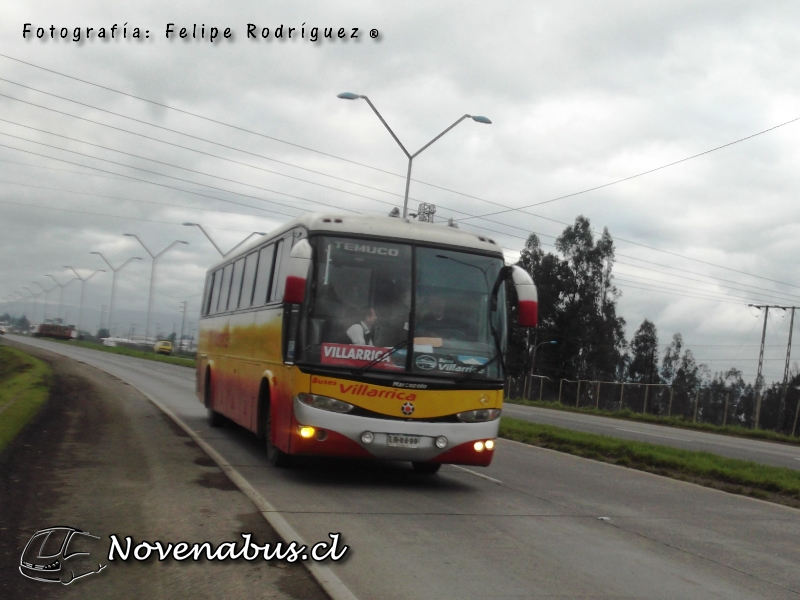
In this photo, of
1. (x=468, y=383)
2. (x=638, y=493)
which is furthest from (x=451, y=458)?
(x=638, y=493)

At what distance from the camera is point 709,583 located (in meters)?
7.13

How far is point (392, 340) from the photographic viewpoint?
10.9 metres

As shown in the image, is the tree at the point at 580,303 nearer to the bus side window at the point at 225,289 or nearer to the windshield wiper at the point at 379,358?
the bus side window at the point at 225,289

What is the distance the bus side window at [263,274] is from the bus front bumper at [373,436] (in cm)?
337

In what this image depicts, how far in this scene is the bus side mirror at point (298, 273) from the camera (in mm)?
10195

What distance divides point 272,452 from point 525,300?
3972mm

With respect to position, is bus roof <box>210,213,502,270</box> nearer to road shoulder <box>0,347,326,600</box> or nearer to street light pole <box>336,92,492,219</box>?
road shoulder <box>0,347,326,600</box>

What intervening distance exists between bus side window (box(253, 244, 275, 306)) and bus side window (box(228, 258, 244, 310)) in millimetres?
1643

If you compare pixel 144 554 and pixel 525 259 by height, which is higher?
pixel 525 259

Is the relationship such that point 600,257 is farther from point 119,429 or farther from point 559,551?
point 559,551

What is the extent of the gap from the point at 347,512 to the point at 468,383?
2.49 m

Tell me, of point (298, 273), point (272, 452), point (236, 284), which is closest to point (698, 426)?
point (236, 284)

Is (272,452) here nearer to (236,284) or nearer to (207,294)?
(236,284)

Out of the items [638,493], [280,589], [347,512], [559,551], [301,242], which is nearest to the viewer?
[280,589]
